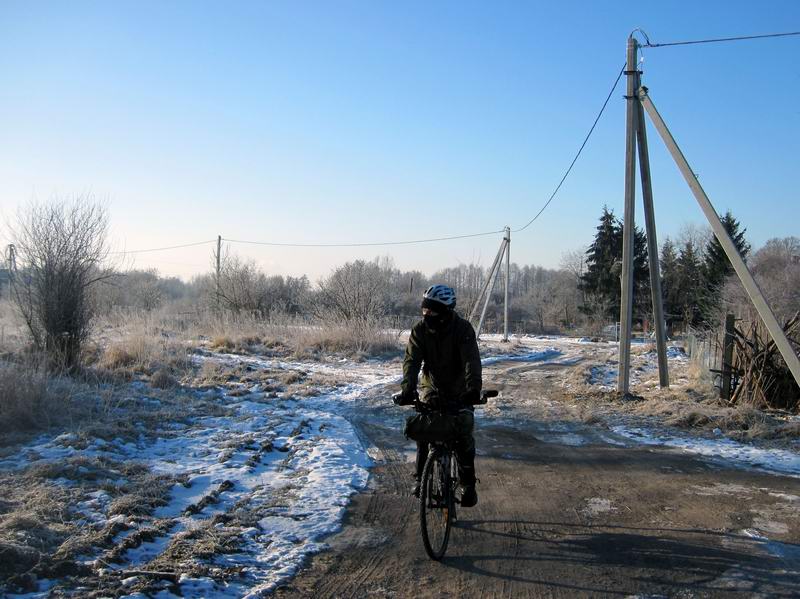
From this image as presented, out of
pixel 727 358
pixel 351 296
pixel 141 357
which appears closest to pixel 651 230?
pixel 727 358

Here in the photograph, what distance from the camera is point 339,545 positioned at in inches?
183

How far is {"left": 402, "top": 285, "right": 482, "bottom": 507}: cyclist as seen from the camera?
461 centimetres

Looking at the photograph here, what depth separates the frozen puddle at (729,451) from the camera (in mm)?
7215

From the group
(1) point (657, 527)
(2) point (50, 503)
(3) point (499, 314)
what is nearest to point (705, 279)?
(3) point (499, 314)

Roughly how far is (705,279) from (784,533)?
4347 cm

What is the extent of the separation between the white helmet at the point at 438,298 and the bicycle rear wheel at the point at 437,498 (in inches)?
44.5

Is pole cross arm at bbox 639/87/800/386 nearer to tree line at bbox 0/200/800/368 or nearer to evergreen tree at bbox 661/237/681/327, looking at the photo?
tree line at bbox 0/200/800/368

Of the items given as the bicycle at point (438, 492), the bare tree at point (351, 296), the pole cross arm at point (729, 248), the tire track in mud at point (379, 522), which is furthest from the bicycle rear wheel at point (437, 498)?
the bare tree at point (351, 296)

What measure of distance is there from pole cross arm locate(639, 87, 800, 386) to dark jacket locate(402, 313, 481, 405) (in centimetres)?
593

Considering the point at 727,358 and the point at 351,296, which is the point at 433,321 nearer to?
the point at 727,358

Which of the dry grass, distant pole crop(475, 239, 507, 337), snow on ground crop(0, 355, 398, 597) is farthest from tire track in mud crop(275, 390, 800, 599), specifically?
distant pole crop(475, 239, 507, 337)

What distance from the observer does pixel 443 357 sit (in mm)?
4824

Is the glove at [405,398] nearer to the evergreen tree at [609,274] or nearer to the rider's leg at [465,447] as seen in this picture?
the rider's leg at [465,447]

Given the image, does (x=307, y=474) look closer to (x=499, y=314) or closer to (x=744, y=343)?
(x=744, y=343)
